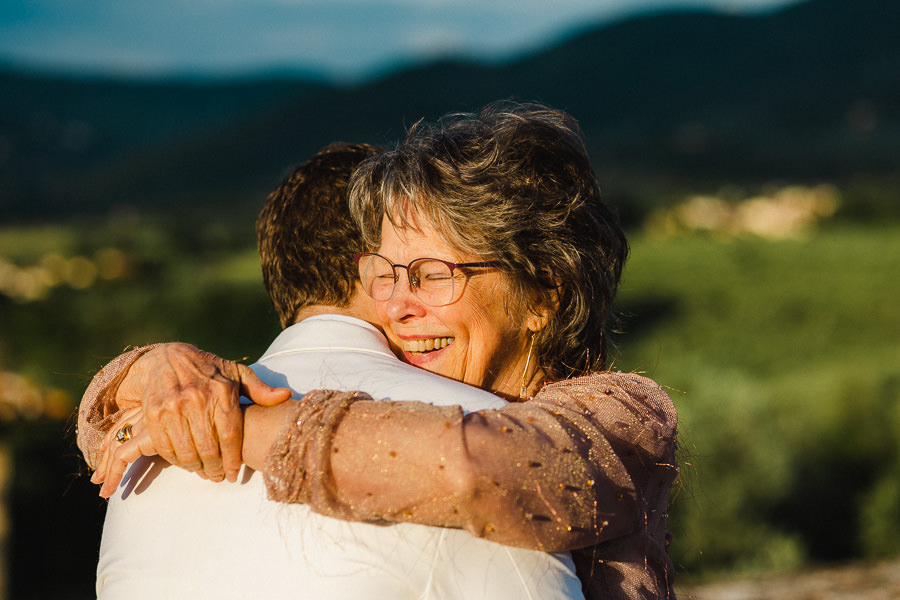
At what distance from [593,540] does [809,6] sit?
93.5 meters

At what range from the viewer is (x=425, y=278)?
190cm

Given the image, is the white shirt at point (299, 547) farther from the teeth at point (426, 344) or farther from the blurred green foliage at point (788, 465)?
the blurred green foliage at point (788, 465)

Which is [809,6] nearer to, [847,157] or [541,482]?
[847,157]

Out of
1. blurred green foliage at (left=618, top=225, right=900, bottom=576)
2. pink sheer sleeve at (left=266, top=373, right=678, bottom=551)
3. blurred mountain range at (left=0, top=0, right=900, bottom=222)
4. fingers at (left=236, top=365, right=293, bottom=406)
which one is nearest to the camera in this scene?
pink sheer sleeve at (left=266, top=373, right=678, bottom=551)

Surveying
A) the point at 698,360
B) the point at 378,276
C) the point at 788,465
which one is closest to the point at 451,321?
the point at 378,276

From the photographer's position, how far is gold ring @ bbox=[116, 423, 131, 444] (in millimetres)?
1596

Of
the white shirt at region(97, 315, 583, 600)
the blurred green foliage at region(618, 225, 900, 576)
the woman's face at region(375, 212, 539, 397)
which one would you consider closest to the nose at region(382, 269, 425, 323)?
the woman's face at region(375, 212, 539, 397)

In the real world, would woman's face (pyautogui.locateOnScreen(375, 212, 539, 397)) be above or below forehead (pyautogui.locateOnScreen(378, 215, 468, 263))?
below

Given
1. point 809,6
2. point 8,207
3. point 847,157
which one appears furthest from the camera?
point 809,6

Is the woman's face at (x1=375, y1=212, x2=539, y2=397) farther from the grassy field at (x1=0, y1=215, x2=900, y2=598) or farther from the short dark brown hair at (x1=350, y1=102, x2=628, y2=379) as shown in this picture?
the grassy field at (x1=0, y1=215, x2=900, y2=598)

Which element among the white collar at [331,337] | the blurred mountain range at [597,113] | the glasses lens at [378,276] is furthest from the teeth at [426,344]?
the blurred mountain range at [597,113]

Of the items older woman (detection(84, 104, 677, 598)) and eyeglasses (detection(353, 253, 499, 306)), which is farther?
eyeglasses (detection(353, 253, 499, 306))

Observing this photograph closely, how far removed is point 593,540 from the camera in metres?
1.47

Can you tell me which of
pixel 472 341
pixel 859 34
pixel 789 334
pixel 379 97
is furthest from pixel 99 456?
pixel 859 34
